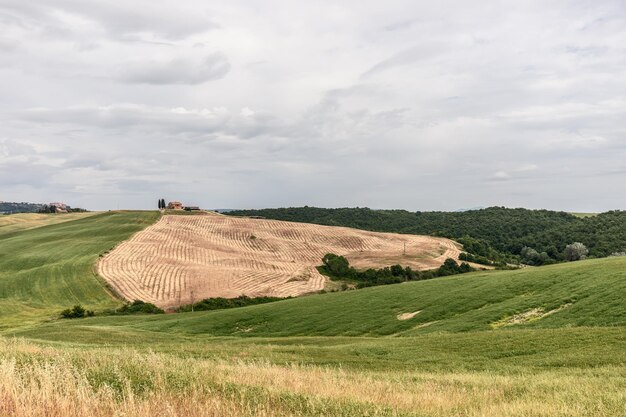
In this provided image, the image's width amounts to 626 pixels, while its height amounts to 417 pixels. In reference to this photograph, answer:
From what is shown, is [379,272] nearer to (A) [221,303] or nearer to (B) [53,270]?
(A) [221,303]

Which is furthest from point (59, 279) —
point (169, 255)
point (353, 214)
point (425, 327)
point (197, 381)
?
point (353, 214)

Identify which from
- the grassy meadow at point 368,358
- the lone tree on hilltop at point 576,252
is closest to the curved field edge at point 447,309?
the grassy meadow at point 368,358

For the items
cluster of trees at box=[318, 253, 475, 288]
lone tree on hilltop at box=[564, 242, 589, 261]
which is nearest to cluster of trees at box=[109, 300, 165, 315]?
cluster of trees at box=[318, 253, 475, 288]

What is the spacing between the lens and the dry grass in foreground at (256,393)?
766 centimetres

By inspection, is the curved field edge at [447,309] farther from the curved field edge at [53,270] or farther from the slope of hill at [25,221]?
the slope of hill at [25,221]

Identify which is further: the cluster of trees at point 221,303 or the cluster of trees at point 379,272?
the cluster of trees at point 379,272

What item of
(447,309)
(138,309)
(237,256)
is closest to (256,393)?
(447,309)

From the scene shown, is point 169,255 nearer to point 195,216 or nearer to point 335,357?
point 195,216

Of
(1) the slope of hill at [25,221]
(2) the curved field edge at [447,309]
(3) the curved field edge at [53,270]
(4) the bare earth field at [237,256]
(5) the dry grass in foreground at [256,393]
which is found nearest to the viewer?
(5) the dry grass in foreground at [256,393]

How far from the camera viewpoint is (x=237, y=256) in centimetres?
9681

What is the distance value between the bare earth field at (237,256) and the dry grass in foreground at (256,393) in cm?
5788

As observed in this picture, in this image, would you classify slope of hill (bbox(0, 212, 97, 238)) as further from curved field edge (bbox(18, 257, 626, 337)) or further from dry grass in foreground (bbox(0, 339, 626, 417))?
dry grass in foreground (bbox(0, 339, 626, 417))

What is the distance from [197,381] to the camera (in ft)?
32.4

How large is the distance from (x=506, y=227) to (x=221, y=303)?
356 ft
